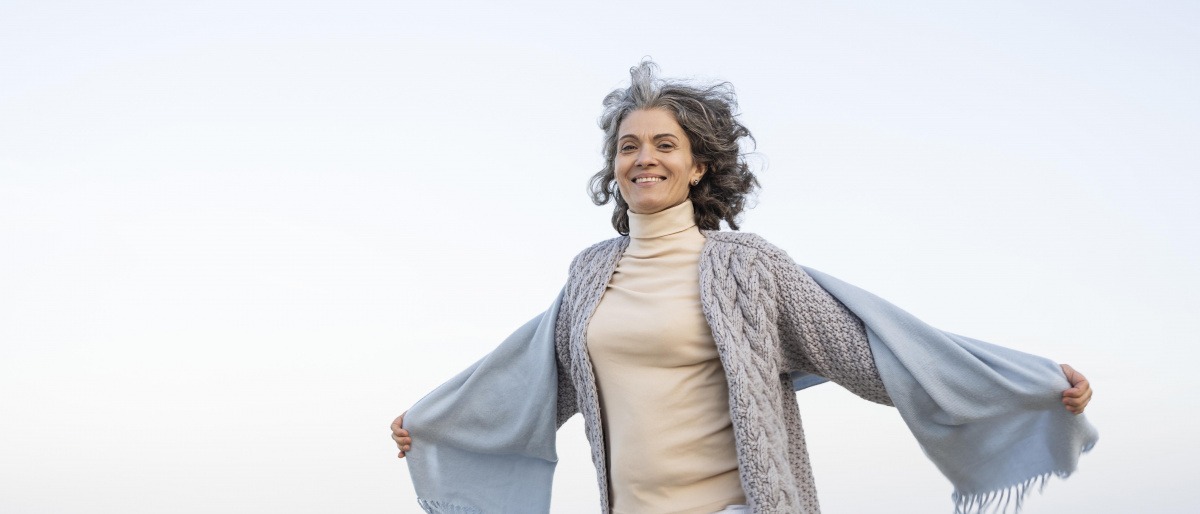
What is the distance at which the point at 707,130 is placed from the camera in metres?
3.59

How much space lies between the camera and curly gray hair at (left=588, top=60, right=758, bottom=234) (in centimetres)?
359

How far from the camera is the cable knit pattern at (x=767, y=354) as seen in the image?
323 cm

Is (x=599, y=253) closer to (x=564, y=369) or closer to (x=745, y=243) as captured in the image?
(x=564, y=369)

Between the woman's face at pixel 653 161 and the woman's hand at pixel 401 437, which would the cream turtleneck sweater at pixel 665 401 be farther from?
the woman's hand at pixel 401 437

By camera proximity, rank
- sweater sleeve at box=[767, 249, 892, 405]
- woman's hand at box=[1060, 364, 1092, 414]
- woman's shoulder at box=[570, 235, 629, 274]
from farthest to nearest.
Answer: woman's shoulder at box=[570, 235, 629, 274] → sweater sleeve at box=[767, 249, 892, 405] → woman's hand at box=[1060, 364, 1092, 414]

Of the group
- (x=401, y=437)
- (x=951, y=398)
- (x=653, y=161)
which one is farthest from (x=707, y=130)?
(x=401, y=437)

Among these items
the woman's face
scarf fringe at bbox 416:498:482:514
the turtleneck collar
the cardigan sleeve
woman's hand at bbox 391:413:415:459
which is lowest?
scarf fringe at bbox 416:498:482:514

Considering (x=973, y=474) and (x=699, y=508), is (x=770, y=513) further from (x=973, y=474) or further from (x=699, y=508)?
(x=973, y=474)

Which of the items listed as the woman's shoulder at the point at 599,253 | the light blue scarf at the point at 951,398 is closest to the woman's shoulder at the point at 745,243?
the light blue scarf at the point at 951,398

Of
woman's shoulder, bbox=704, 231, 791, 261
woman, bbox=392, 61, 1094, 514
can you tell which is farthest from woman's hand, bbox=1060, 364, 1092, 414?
woman's shoulder, bbox=704, 231, 791, 261

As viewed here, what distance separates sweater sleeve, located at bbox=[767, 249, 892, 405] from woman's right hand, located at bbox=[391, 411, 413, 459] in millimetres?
1310

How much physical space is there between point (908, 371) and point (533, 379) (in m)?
1.14

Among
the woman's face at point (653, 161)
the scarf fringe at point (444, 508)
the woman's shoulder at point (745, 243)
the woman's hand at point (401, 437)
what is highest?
the woman's face at point (653, 161)

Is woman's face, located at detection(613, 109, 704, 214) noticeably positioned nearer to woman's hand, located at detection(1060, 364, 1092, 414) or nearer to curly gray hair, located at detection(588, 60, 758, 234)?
curly gray hair, located at detection(588, 60, 758, 234)
